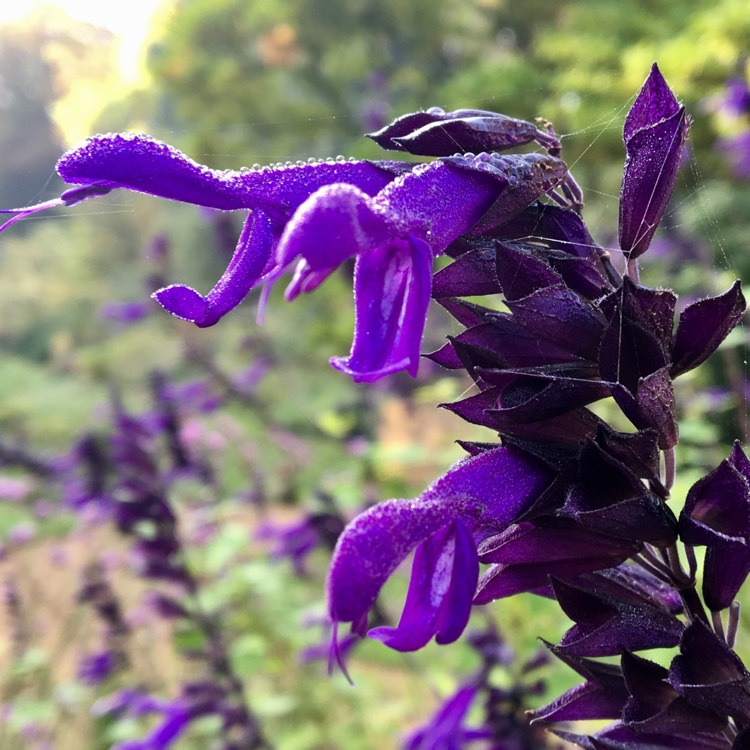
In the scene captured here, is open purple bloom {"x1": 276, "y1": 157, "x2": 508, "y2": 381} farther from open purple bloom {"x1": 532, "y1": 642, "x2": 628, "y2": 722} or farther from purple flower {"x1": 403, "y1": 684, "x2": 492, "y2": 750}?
purple flower {"x1": 403, "y1": 684, "x2": 492, "y2": 750}

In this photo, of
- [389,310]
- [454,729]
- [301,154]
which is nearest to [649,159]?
[389,310]

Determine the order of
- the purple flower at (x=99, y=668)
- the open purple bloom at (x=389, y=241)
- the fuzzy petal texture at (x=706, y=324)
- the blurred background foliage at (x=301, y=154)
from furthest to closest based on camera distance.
Answer: 1. the blurred background foliage at (x=301, y=154)
2. the purple flower at (x=99, y=668)
3. the fuzzy petal texture at (x=706, y=324)
4. the open purple bloom at (x=389, y=241)

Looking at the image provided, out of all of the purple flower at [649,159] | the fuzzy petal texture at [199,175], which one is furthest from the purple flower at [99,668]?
the purple flower at [649,159]

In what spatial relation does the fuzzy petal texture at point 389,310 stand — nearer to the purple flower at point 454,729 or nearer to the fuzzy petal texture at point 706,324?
the fuzzy petal texture at point 706,324

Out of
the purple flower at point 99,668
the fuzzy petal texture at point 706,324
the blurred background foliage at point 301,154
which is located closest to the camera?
the fuzzy petal texture at point 706,324

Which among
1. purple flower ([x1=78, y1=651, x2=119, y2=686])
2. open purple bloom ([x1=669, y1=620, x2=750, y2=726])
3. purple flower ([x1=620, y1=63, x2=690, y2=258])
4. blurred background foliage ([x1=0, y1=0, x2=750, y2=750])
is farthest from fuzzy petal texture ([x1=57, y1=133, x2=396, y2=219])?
purple flower ([x1=78, y1=651, x2=119, y2=686])

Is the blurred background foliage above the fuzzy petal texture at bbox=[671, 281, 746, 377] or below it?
above

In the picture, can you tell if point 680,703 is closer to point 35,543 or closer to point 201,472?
point 201,472

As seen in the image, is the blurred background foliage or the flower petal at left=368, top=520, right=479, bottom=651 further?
the blurred background foliage
